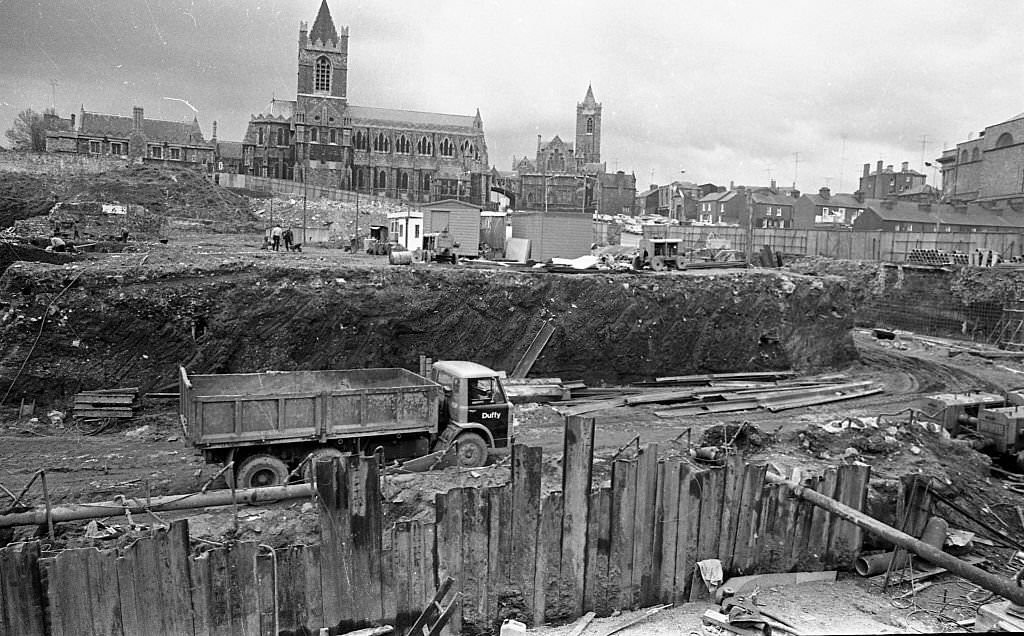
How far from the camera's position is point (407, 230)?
3738 centimetres

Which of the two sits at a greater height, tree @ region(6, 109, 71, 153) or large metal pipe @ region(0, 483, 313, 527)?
tree @ region(6, 109, 71, 153)

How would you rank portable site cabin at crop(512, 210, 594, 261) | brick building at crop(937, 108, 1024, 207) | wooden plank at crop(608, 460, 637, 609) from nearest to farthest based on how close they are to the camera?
wooden plank at crop(608, 460, 637, 609)
portable site cabin at crop(512, 210, 594, 261)
brick building at crop(937, 108, 1024, 207)

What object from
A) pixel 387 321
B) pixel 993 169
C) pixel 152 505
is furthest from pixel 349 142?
pixel 152 505

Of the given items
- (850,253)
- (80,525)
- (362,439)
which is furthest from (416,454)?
(850,253)

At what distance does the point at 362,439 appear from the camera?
1252 centimetres

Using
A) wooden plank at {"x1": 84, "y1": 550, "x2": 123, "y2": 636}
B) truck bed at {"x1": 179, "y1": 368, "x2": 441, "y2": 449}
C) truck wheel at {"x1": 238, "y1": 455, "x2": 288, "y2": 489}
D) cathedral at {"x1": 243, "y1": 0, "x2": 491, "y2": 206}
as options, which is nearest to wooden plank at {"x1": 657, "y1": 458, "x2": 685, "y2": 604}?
wooden plank at {"x1": 84, "y1": 550, "x2": 123, "y2": 636}

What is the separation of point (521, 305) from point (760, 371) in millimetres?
8759

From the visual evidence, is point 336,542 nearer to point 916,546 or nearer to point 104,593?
point 104,593

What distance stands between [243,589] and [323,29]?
3281 inches

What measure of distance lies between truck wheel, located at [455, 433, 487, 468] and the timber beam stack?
28.5 feet

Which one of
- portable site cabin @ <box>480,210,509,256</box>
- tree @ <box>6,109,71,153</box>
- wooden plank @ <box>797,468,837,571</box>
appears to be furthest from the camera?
tree @ <box>6,109,71,153</box>

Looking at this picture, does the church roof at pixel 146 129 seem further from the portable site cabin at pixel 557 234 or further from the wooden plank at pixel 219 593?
the wooden plank at pixel 219 593

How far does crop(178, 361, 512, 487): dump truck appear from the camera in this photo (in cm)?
1162

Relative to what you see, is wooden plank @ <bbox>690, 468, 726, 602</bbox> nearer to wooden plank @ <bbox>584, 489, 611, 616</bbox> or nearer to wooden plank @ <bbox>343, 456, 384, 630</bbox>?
wooden plank @ <bbox>584, 489, 611, 616</bbox>
